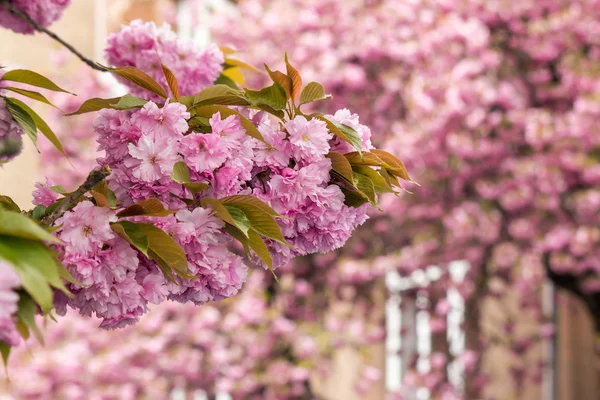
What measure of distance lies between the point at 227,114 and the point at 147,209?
233 mm

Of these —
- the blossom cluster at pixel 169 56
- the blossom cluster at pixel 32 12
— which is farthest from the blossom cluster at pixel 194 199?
the blossom cluster at pixel 32 12

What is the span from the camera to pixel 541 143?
6074mm

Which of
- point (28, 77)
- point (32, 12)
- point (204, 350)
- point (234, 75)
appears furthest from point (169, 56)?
point (204, 350)

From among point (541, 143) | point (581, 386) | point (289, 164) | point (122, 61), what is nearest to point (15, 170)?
point (122, 61)

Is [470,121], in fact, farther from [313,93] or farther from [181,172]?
[181,172]

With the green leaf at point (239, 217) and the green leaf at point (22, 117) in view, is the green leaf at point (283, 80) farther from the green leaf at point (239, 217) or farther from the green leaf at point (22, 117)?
the green leaf at point (22, 117)

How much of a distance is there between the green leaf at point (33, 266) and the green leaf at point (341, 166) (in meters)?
0.55

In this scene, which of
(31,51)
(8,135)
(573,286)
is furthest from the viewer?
(573,286)

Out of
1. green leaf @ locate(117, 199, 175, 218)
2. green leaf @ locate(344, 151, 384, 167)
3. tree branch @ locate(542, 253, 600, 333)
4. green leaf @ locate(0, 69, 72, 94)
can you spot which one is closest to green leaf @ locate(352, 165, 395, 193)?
green leaf @ locate(344, 151, 384, 167)

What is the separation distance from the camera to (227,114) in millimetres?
1468

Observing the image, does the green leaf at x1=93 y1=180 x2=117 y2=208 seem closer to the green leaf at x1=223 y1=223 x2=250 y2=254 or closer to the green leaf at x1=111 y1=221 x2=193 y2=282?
the green leaf at x1=111 y1=221 x2=193 y2=282

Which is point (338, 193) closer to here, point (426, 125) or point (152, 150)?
point (152, 150)

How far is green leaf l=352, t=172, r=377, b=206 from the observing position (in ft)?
4.81

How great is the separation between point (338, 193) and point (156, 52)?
0.80 meters
